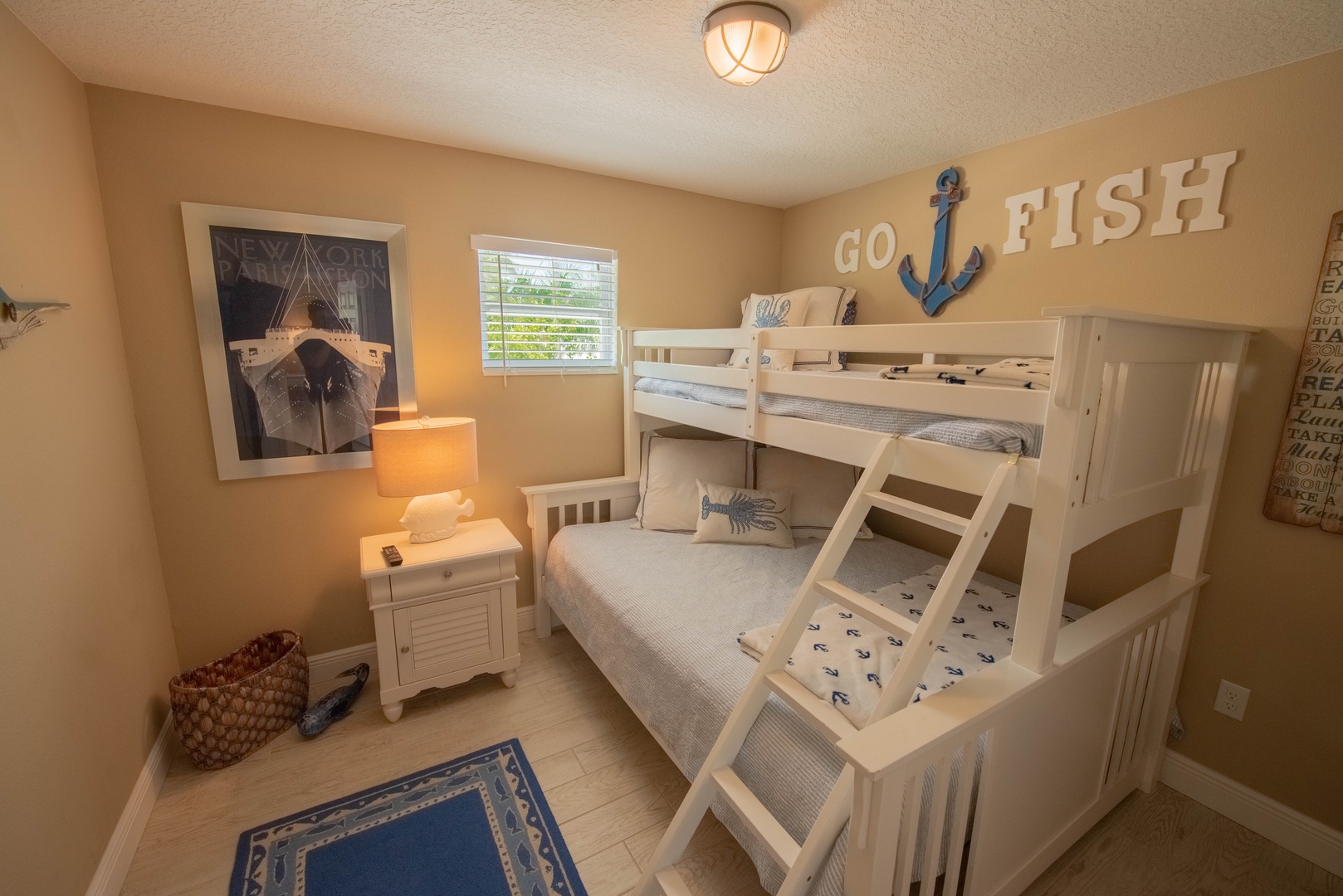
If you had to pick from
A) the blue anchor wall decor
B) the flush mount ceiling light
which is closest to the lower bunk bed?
the blue anchor wall decor

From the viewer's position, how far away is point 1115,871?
1555 millimetres

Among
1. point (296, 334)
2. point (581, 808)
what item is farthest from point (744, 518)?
point (296, 334)

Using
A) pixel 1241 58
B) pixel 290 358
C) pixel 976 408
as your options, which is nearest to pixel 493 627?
pixel 290 358

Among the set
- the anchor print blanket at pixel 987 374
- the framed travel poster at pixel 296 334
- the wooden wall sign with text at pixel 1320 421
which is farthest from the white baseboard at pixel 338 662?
the wooden wall sign with text at pixel 1320 421

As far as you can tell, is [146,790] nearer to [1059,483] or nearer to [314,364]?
[314,364]

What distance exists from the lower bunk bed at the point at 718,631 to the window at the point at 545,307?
87 cm

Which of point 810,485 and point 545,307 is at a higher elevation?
point 545,307

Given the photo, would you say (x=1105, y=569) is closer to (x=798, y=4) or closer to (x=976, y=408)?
(x=976, y=408)

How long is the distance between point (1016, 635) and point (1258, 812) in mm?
1358

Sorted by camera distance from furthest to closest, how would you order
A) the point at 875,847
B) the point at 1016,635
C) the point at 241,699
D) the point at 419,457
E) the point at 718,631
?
the point at 419,457 < the point at 241,699 < the point at 718,631 < the point at 1016,635 < the point at 875,847

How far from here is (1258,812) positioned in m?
1.71

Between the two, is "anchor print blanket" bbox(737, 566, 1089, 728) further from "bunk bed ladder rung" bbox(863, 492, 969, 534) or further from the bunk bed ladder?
"bunk bed ladder rung" bbox(863, 492, 969, 534)

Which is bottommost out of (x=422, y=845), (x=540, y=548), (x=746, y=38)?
(x=422, y=845)

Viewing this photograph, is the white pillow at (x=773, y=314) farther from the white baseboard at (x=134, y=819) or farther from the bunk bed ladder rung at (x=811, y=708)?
the white baseboard at (x=134, y=819)
